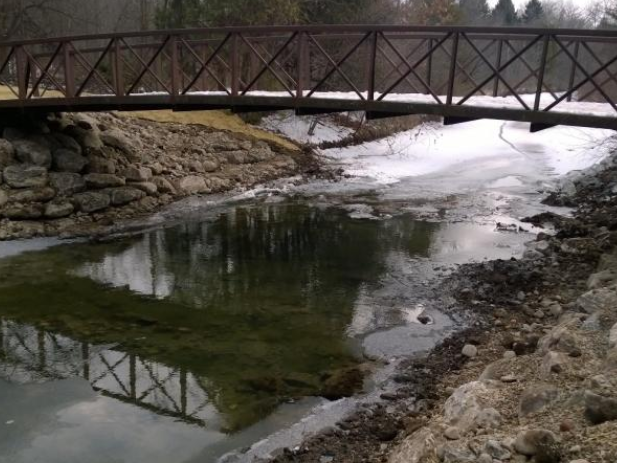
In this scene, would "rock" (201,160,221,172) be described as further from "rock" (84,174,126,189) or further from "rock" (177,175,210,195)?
"rock" (84,174,126,189)

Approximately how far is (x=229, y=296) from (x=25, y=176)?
25.5ft

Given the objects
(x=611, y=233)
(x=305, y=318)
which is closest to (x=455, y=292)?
(x=305, y=318)

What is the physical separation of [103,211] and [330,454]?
11462 millimetres

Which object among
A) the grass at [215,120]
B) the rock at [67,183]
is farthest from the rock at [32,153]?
the grass at [215,120]

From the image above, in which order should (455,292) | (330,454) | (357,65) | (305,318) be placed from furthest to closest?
1. (357,65)
2. (455,292)
3. (305,318)
4. (330,454)

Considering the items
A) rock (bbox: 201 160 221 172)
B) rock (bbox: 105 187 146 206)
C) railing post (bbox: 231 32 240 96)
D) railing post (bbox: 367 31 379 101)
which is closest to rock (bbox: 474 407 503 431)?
railing post (bbox: 367 31 379 101)

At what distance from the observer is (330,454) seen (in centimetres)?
587

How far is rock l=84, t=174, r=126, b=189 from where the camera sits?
15.9 m

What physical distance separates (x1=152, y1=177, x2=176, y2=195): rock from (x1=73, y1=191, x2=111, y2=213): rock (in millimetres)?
1906

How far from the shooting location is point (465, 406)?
5547mm

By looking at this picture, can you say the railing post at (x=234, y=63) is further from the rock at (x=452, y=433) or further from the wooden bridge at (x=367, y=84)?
the rock at (x=452, y=433)

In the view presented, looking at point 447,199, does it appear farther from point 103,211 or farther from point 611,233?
point 103,211

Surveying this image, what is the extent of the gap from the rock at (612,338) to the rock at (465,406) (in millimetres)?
1287

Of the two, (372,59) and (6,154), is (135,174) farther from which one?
(372,59)
